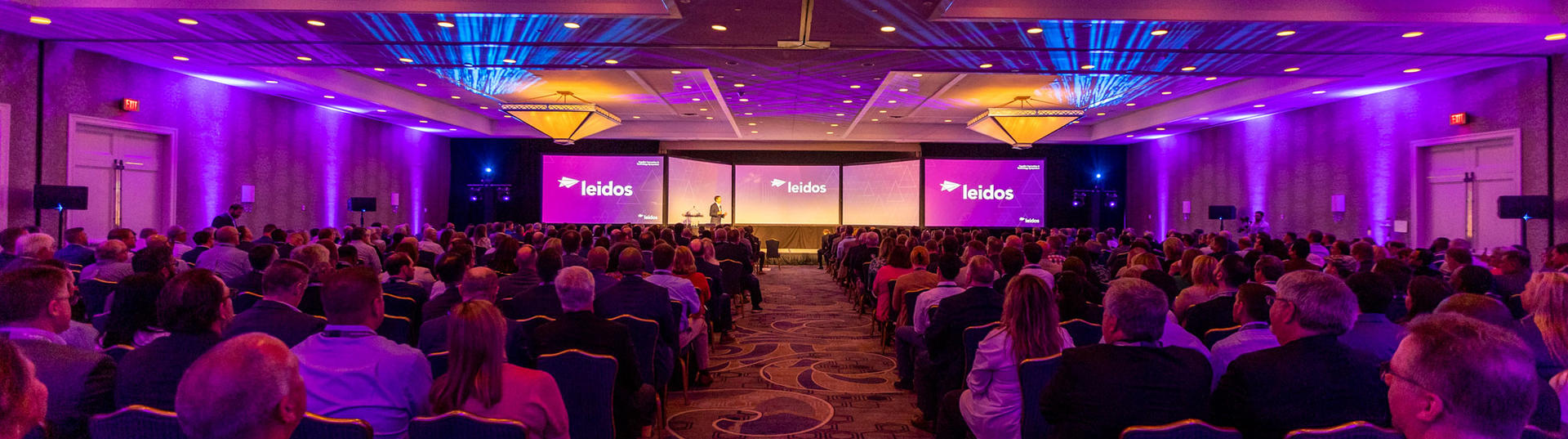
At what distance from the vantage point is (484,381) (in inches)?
92.4

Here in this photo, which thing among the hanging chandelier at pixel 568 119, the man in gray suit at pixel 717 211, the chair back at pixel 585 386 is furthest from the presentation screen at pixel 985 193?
the chair back at pixel 585 386

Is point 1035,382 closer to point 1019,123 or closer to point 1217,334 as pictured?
point 1217,334

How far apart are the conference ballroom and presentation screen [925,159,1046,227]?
0.28 feet

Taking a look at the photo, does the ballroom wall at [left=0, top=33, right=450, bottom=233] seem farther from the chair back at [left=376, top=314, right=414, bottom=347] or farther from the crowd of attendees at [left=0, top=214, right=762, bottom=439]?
the chair back at [left=376, top=314, right=414, bottom=347]

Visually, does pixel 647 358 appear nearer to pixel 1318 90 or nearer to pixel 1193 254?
pixel 1193 254

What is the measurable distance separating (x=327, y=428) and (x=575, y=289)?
157 cm

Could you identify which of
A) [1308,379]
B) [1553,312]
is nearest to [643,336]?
[1308,379]

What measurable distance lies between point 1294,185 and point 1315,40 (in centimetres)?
688

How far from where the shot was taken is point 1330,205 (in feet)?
43.9

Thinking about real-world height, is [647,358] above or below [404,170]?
below

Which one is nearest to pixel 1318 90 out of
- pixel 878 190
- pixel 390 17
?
pixel 878 190

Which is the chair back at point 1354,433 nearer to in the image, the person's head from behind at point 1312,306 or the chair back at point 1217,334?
the person's head from behind at point 1312,306

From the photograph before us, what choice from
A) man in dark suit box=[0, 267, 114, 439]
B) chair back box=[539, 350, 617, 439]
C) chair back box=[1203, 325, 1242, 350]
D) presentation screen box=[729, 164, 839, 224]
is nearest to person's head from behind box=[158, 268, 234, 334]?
man in dark suit box=[0, 267, 114, 439]

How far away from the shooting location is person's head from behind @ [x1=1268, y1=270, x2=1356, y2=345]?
247cm
